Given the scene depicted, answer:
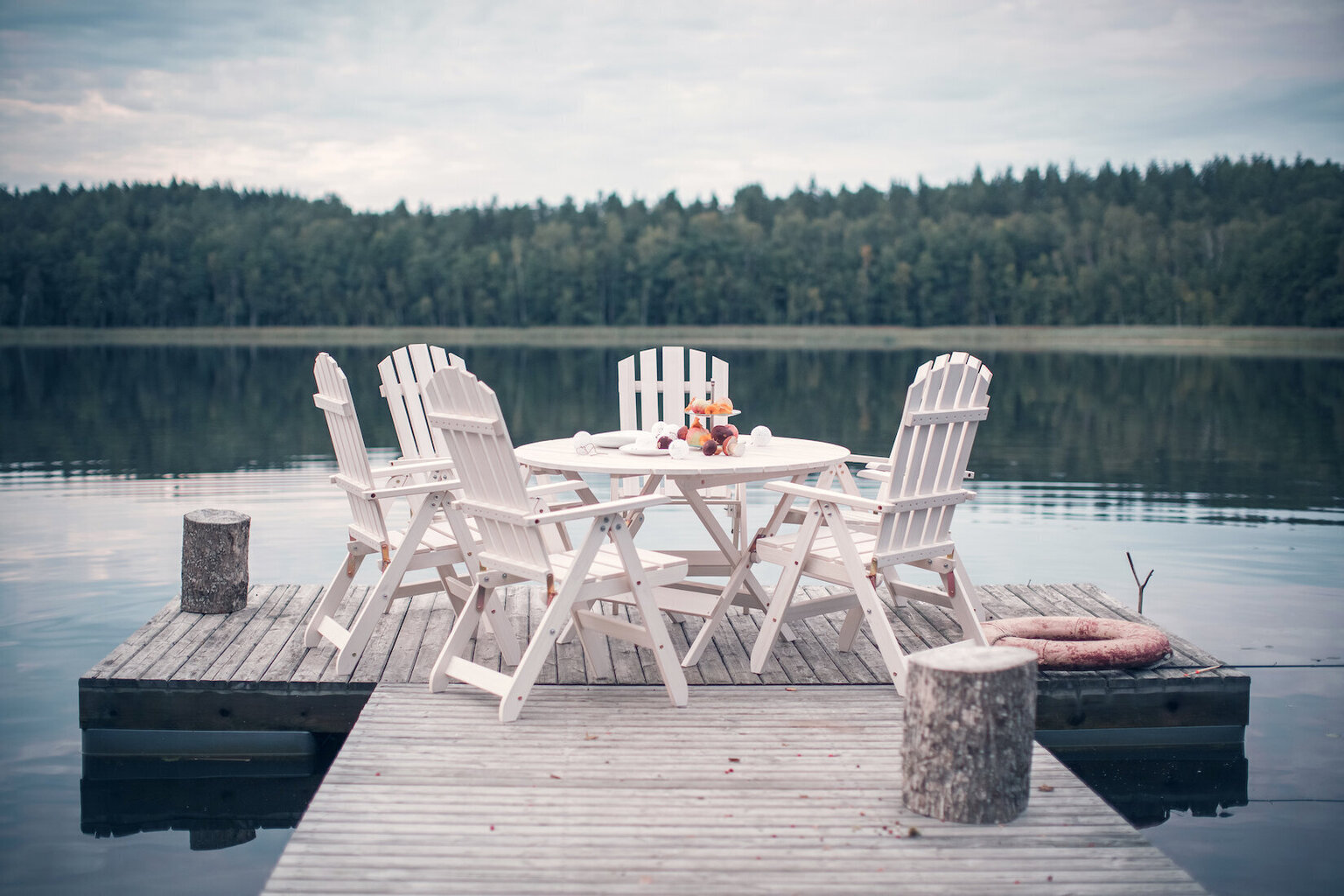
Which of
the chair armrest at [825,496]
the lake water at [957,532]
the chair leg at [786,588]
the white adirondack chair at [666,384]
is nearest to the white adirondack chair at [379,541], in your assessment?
the lake water at [957,532]

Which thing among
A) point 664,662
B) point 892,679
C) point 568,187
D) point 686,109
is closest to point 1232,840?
point 892,679

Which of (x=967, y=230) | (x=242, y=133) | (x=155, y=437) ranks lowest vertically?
(x=155, y=437)

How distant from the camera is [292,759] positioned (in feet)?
14.6

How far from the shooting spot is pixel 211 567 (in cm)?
538

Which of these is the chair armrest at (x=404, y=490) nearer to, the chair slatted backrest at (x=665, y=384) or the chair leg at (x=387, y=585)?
the chair leg at (x=387, y=585)

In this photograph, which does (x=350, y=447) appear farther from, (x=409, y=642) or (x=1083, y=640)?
(x=1083, y=640)

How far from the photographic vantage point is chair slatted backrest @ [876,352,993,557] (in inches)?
165

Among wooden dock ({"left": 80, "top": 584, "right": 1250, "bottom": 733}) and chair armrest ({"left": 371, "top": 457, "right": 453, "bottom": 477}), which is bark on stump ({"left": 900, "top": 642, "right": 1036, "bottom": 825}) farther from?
chair armrest ({"left": 371, "top": 457, "right": 453, "bottom": 477})

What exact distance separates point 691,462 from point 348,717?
1614mm

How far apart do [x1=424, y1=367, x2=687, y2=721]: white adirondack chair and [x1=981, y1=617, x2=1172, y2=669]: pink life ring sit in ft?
4.38

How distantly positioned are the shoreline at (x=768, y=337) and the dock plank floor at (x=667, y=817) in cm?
5184

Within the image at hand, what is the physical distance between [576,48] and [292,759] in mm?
64830

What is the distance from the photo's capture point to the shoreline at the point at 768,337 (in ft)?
191

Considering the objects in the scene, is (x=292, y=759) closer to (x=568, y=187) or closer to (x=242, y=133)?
(x=242, y=133)
